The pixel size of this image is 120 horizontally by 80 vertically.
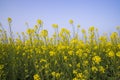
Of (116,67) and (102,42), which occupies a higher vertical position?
(102,42)

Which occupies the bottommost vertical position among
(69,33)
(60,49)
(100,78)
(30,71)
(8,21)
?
(100,78)

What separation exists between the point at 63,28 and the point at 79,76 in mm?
3891

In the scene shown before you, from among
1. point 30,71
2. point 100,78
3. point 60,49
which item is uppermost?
point 60,49

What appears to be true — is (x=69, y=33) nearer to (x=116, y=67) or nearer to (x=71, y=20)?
(x=71, y=20)

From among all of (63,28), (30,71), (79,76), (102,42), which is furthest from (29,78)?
(102,42)

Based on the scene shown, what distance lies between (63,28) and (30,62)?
256 centimetres

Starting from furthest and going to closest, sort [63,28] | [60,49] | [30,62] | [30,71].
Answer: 1. [63,28]
2. [60,49]
3. [30,62]
4. [30,71]

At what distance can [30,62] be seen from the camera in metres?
4.98

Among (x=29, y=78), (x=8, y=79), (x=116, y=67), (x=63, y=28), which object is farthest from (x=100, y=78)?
(x=63, y=28)

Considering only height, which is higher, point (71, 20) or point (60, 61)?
point (71, 20)

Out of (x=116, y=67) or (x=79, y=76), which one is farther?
(x=116, y=67)

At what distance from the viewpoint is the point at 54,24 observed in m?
6.52

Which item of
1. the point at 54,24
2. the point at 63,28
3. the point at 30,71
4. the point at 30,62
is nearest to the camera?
the point at 30,71

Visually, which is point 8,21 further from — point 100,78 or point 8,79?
point 100,78
